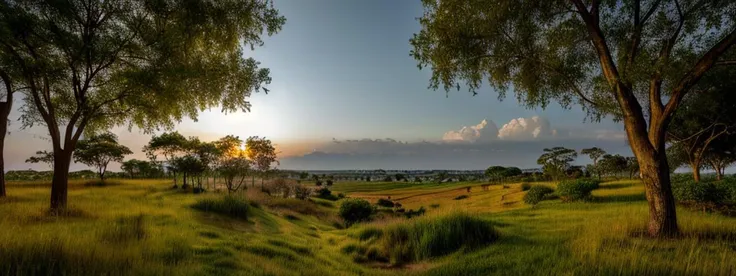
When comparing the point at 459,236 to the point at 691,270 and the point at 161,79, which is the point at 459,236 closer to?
the point at 691,270

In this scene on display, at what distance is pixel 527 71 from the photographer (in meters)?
15.1

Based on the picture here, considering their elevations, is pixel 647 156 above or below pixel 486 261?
above

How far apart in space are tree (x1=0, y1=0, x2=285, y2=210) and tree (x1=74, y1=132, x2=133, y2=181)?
37722mm

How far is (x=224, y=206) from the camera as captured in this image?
18.8 metres

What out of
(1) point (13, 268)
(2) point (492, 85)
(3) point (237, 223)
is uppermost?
(2) point (492, 85)

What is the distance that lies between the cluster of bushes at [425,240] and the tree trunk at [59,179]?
488 inches

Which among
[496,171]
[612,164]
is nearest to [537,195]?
[612,164]

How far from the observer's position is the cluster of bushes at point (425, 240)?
1198 cm

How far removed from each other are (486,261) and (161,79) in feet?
46.8

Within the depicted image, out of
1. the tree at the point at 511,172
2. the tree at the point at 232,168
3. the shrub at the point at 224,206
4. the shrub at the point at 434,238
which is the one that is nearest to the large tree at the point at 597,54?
the shrub at the point at 434,238

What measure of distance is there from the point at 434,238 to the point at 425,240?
0.32 m

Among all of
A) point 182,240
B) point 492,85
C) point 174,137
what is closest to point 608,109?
point 492,85

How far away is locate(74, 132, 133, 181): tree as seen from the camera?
4834 centimetres

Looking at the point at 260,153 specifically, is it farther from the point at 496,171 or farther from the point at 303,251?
the point at 496,171
